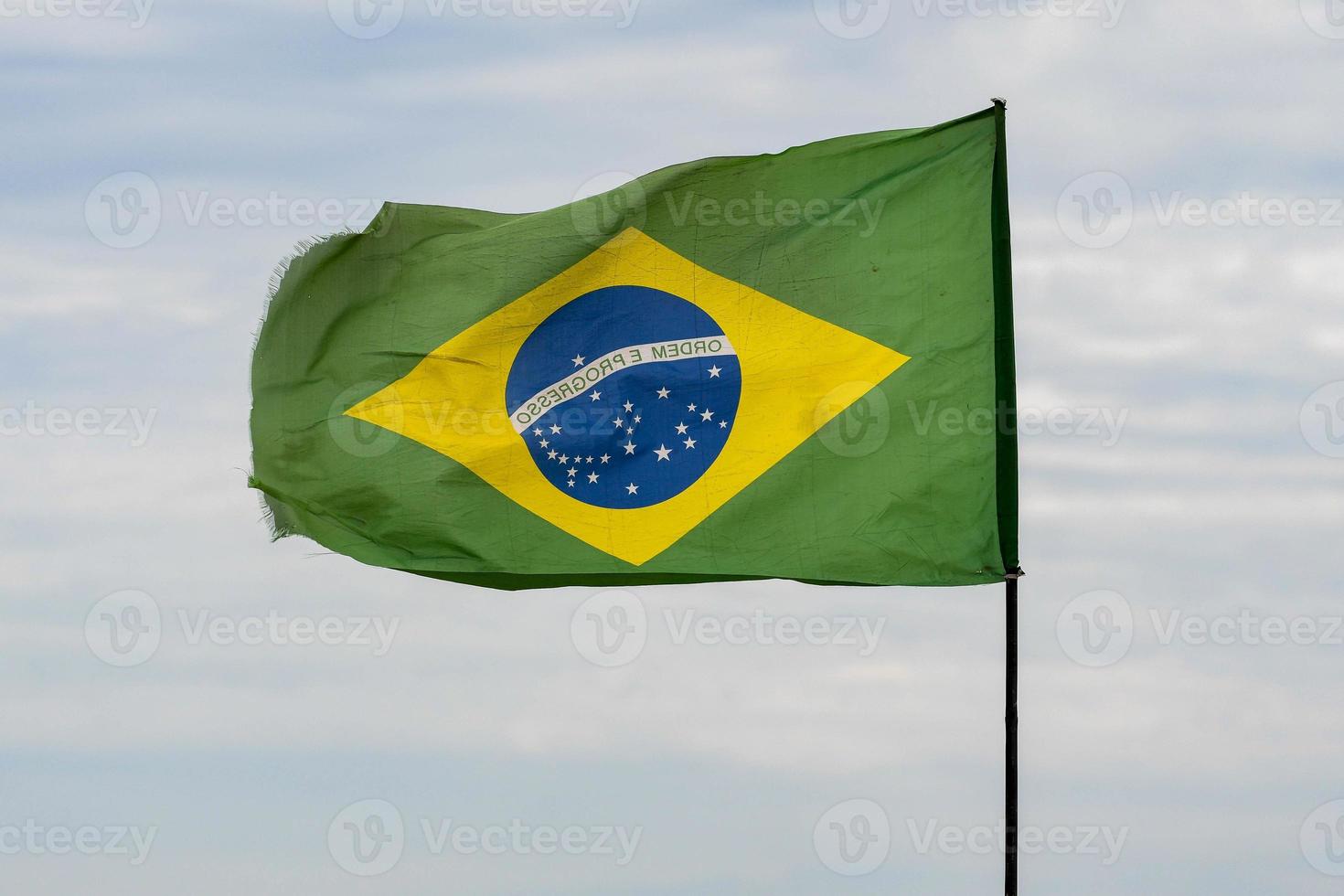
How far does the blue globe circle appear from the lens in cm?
2106

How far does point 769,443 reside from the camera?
2070cm

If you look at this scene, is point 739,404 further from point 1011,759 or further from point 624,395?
point 1011,759

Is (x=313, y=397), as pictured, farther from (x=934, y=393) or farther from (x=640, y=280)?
(x=934, y=393)

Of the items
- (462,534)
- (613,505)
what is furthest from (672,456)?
(462,534)

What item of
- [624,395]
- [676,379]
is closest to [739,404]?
[676,379]

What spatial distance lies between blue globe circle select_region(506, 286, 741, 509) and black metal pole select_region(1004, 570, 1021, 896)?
359 cm

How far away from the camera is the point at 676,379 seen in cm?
2122
